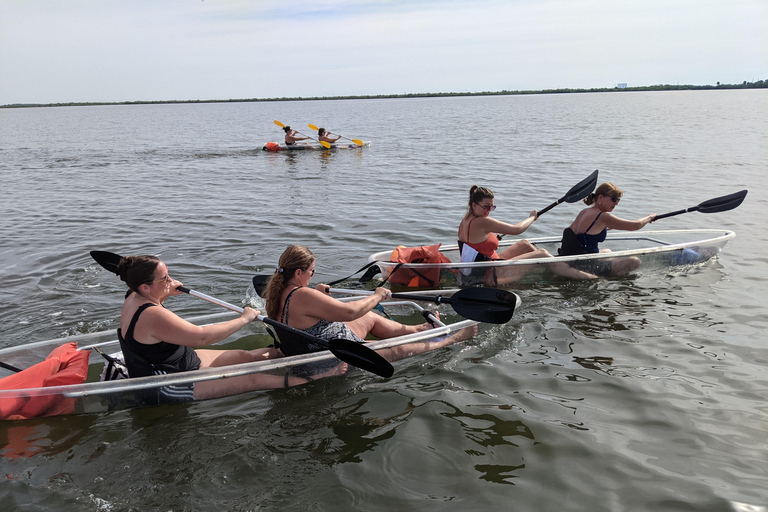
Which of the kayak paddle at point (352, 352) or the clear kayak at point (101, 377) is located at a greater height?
the kayak paddle at point (352, 352)

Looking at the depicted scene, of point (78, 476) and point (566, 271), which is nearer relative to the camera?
point (78, 476)

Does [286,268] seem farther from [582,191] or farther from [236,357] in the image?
[582,191]

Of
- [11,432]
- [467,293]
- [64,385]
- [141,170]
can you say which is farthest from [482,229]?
[141,170]

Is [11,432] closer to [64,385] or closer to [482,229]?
[64,385]

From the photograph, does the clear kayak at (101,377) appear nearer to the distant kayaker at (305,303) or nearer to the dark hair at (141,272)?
the distant kayaker at (305,303)

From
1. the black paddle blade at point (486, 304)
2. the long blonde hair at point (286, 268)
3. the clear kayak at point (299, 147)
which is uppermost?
the clear kayak at point (299, 147)

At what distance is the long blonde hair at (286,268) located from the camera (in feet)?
15.5

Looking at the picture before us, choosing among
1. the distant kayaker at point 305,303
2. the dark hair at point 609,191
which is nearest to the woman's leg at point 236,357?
the distant kayaker at point 305,303

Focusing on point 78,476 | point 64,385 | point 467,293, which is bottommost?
point 78,476

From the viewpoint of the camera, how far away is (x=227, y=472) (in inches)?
155

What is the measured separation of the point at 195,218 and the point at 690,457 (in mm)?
11028

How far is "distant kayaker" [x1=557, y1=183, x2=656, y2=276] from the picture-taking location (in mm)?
7730

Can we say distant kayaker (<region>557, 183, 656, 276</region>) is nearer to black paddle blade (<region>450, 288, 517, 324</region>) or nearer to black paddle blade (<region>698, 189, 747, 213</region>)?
black paddle blade (<region>698, 189, 747, 213</region>)

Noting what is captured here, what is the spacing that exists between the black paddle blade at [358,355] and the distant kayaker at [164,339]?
21.0 inches
